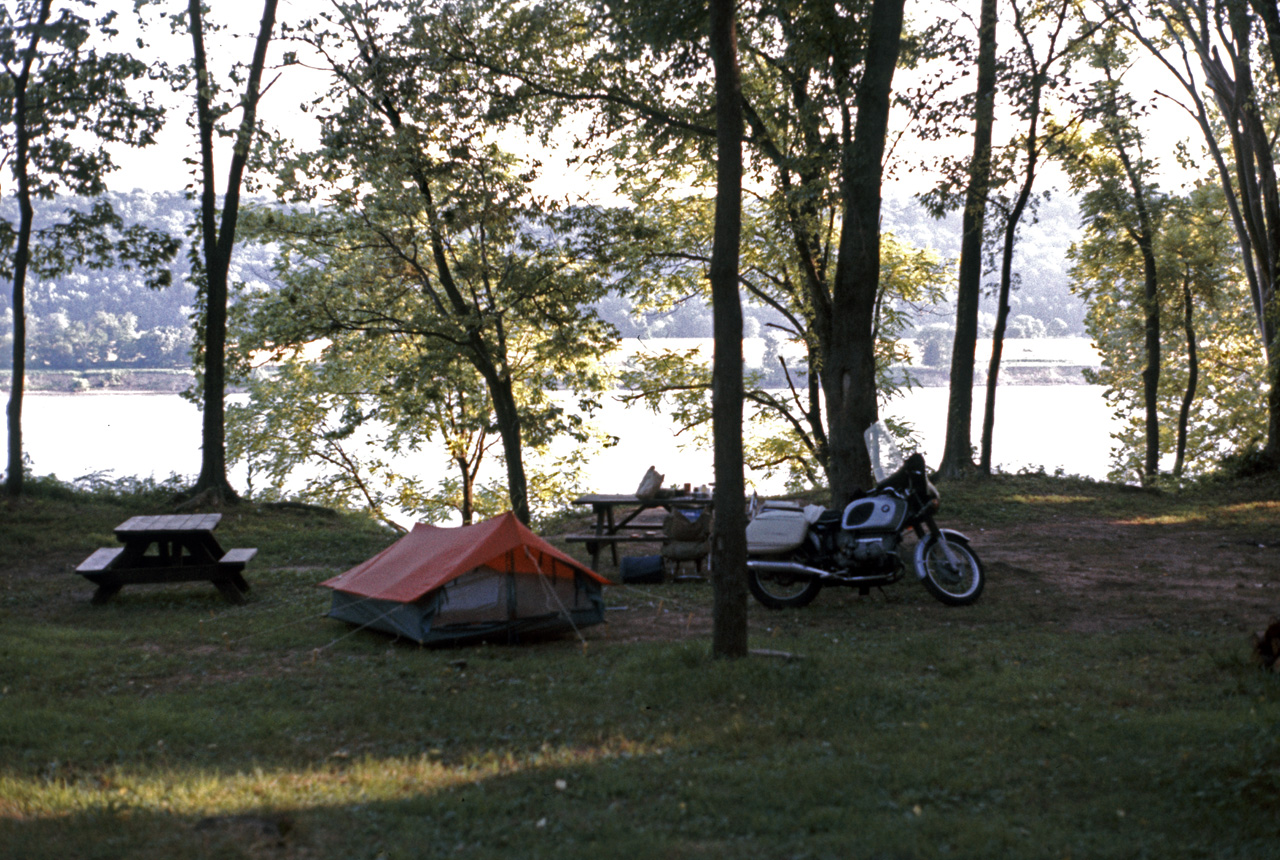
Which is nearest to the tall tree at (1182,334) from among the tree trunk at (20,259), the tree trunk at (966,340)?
the tree trunk at (966,340)

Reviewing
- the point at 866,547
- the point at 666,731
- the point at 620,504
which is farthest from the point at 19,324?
the point at 666,731

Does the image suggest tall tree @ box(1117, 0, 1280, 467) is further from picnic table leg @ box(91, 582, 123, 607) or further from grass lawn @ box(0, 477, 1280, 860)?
picnic table leg @ box(91, 582, 123, 607)

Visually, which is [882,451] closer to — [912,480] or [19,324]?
[912,480]

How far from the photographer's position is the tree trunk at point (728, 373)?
21.6ft

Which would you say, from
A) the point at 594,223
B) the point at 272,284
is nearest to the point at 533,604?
the point at 594,223

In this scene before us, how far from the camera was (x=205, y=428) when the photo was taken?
15.9m

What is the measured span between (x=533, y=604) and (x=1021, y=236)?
45.6ft

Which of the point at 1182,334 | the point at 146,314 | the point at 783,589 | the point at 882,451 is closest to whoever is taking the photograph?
the point at 783,589

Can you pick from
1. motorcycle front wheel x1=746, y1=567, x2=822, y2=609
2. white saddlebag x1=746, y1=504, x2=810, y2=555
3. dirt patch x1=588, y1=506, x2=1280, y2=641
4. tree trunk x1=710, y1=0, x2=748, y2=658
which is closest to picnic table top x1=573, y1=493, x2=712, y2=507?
dirt patch x1=588, y1=506, x2=1280, y2=641

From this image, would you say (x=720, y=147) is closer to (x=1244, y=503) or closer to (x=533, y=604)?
(x=533, y=604)

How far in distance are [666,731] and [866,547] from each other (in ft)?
12.7

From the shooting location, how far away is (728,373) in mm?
6629

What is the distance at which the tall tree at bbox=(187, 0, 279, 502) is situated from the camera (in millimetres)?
15750

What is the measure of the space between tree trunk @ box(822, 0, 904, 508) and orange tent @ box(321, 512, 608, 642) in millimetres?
3449
